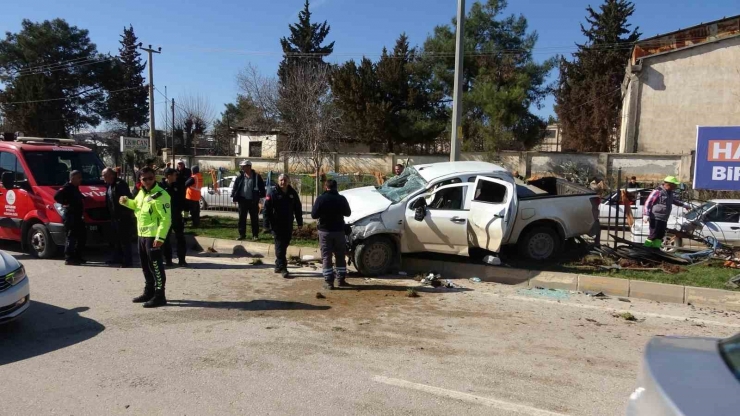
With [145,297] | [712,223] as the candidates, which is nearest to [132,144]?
[145,297]

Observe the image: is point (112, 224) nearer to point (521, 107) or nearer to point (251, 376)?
point (251, 376)

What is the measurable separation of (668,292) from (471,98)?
26.9 meters

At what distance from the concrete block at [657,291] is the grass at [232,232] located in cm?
587

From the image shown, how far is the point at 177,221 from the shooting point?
974cm

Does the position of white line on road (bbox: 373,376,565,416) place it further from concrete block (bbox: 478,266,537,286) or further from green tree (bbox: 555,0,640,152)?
green tree (bbox: 555,0,640,152)

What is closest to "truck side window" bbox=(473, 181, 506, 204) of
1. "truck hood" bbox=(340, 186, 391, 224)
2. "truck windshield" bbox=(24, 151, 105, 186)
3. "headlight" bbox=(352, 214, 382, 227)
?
"truck hood" bbox=(340, 186, 391, 224)

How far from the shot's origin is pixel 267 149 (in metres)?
42.5

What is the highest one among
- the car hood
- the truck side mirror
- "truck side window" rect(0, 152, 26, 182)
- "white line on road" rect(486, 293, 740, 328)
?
"truck side window" rect(0, 152, 26, 182)

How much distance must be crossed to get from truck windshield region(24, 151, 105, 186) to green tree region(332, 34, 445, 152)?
2611 centimetres

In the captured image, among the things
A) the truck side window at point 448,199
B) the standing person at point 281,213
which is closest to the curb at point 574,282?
the truck side window at point 448,199

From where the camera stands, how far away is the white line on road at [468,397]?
13.6ft

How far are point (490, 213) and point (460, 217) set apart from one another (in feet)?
1.66

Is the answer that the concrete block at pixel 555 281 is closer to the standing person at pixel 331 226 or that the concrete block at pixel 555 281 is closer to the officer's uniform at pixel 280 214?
the standing person at pixel 331 226

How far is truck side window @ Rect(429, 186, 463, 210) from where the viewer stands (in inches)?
365
